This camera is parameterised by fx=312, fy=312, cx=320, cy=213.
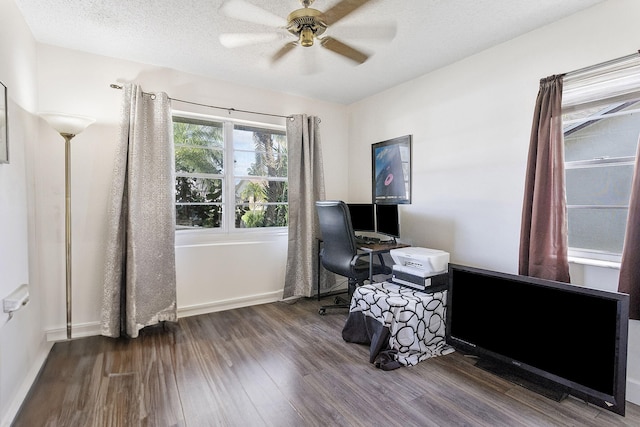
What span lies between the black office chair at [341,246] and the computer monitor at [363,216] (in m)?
0.51

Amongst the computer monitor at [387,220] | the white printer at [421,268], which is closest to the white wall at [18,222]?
the white printer at [421,268]

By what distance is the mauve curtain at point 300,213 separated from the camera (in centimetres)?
356

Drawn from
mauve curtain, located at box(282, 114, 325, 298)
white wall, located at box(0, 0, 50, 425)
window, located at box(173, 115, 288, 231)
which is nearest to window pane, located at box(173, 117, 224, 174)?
window, located at box(173, 115, 288, 231)

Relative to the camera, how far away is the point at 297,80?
323 centimetres

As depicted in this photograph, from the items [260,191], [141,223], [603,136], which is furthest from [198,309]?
[603,136]

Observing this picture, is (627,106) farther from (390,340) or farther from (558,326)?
(390,340)

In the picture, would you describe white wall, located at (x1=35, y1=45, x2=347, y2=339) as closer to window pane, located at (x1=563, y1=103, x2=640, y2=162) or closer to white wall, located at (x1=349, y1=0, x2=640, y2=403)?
white wall, located at (x1=349, y1=0, x2=640, y2=403)

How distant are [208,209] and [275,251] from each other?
0.88 meters

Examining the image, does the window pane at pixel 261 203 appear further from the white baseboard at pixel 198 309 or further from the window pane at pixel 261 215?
the white baseboard at pixel 198 309

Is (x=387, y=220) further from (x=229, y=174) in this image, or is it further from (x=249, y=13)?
(x=249, y=13)

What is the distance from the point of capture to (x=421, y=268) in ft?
8.11

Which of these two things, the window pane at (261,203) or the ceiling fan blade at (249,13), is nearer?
the ceiling fan blade at (249,13)

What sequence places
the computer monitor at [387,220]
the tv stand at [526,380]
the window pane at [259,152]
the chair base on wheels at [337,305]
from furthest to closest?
the window pane at [259,152], the chair base on wheels at [337,305], the computer monitor at [387,220], the tv stand at [526,380]

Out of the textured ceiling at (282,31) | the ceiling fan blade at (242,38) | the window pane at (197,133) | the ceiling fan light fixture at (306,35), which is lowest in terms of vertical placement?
the window pane at (197,133)
